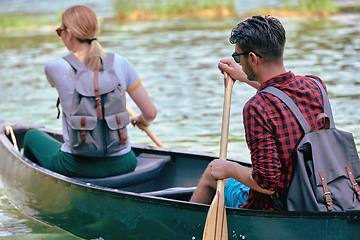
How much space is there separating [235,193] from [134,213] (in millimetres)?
637

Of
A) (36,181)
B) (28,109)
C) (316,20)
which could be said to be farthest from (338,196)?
(316,20)

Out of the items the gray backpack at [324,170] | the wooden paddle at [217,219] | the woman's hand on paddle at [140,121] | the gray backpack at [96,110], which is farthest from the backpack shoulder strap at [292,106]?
the woman's hand on paddle at [140,121]

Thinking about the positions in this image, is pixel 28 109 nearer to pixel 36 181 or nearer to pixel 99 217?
pixel 36 181

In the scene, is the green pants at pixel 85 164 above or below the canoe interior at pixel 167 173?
above

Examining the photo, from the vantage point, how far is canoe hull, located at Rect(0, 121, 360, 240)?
279 centimetres

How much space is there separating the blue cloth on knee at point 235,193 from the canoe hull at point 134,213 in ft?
0.57

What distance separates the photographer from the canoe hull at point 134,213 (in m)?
2.79

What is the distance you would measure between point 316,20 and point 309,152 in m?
18.3

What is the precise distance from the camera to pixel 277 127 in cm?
267

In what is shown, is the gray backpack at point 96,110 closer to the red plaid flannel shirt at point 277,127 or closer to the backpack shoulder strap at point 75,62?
the backpack shoulder strap at point 75,62

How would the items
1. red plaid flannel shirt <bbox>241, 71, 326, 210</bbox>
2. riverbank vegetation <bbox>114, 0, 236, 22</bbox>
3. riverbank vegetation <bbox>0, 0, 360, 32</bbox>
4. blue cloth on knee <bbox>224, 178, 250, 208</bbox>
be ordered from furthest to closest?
riverbank vegetation <bbox>114, 0, 236, 22</bbox> < riverbank vegetation <bbox>0, 0, 360, 32</bbox> < blue cloth on knee <bbox>224, 178, 250, 208</bbox> < red plaid flannel shirt <bbox>241, 71, 326, 210</bbox>

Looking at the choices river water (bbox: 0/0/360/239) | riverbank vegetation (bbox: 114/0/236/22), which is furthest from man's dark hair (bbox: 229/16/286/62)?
riverbank vegetation (bbox: 114/0/236/22)

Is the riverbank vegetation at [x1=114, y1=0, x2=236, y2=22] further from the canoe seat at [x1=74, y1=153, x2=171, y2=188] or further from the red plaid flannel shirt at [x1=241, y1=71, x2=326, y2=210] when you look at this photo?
the red plaid flannel shirt at [x1=241, y1=71, x2=326, y2=210]

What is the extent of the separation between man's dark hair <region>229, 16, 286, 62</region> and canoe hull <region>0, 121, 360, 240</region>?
77 centimetres
